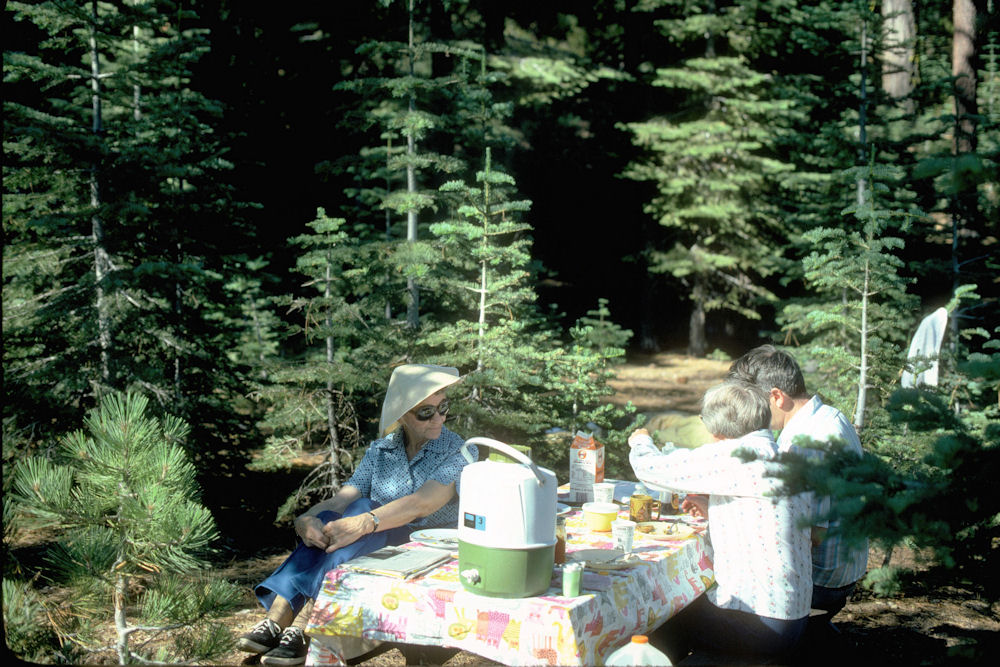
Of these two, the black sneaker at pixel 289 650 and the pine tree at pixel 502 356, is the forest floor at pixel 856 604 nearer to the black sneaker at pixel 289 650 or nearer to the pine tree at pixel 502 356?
the black sneaker at pixel 289 650

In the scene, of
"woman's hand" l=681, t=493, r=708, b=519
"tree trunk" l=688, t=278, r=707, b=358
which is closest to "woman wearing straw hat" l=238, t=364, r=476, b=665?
"woman's hand" l=681, t=493, r=708, b=519

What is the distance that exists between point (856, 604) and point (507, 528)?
3563 mm

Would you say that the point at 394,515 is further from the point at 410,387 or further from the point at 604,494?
the point at 604,494

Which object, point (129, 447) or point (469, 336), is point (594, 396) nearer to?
point (469, 336)


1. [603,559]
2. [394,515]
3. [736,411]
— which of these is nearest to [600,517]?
[603,559]

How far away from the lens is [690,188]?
1373 centimetres

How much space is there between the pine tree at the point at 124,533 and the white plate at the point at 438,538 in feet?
2.59

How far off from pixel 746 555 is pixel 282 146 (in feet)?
34.8

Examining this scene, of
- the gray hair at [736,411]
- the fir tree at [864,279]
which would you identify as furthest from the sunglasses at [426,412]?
the fir tree at [864,279]

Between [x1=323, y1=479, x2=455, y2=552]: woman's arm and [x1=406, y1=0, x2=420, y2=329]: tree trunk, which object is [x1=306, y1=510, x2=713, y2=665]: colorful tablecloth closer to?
[x1=323, y1=479, x2=455, y2=552]: woman's arm

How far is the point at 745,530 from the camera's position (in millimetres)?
3051

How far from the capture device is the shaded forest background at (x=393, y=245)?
99.0 inches

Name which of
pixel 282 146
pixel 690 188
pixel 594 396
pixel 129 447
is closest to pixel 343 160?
pixel 594 396

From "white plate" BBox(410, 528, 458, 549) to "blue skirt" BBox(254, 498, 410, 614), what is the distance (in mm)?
380
